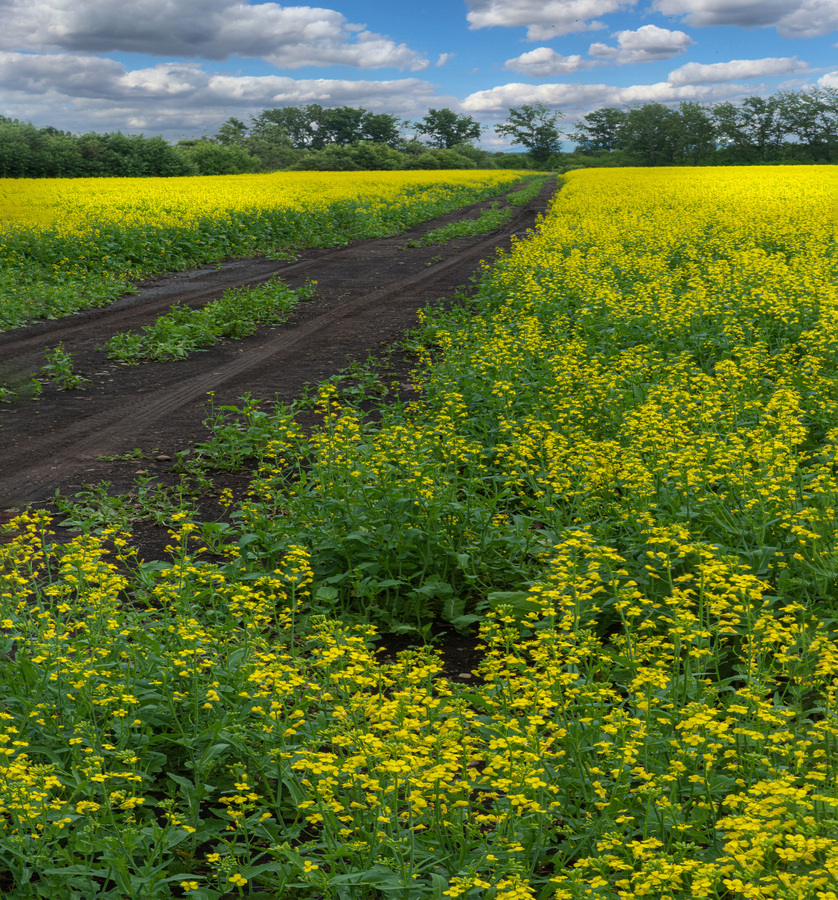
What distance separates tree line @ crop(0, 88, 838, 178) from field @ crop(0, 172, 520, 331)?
21.2 m

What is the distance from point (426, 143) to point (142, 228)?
102173 millimetres

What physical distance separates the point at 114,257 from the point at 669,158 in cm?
9797

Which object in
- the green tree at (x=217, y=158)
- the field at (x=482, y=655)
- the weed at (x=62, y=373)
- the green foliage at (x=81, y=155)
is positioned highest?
the green tree at (x=217, y=158)

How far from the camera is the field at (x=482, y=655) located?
250cm

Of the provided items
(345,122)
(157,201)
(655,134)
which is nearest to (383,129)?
(345,122)

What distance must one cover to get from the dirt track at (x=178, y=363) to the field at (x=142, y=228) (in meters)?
0.79

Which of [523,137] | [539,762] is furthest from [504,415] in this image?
[523,137]

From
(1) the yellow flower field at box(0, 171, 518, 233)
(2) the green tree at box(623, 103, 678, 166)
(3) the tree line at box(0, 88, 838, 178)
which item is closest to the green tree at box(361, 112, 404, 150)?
(3) the tree line at box(0, 88, 838, 178)

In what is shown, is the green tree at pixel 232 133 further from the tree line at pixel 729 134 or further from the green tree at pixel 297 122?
the tree line at pixel 729 134

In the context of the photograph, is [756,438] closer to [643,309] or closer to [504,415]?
[504,415]

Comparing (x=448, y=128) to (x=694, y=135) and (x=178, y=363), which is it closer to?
(x=694, y=135)

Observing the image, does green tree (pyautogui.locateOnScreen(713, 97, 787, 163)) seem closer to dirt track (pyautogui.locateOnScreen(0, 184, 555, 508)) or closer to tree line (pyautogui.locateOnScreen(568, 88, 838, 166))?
tree line (pyautogui.locateOnScreen(568, 88, 838, 166))

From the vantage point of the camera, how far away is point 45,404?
9117 millimetres

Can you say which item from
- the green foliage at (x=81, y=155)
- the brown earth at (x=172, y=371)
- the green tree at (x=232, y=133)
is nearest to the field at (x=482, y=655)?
the brown earth at (x=172, y=371)
